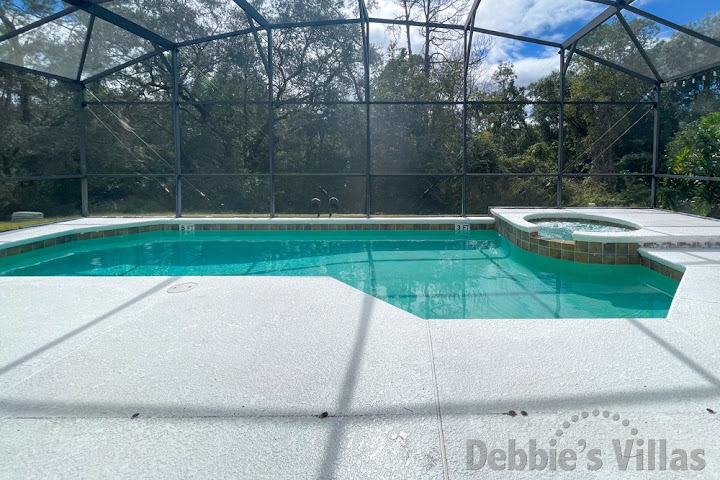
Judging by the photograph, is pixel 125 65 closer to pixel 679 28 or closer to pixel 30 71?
pixel 30 71

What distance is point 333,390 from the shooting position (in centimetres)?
168

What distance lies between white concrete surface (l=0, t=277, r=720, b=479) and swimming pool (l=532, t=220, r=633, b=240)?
13.7 feet

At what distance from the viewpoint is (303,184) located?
34.6ft

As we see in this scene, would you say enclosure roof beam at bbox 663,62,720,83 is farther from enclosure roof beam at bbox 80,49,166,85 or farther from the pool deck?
enclosure roof beam at bbox 80,49,166,85

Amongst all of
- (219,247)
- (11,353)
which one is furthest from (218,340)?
(219,247)

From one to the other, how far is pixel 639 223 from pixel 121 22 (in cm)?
739

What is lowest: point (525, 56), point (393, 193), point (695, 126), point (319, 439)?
point (319, 439)

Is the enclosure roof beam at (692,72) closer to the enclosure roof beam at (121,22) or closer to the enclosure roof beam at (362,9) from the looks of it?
the enclosure roof beam at (362,9)

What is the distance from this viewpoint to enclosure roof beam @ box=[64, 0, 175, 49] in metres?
5.75

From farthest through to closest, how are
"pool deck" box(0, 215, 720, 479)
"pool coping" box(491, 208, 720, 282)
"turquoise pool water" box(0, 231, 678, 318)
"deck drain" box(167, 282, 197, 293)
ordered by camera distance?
"pool coping" box(491, 208, 720, 282) → "turquoise pool water" box(0, 231, 678, 318) → "deck drain" box(167, 282, 197, 293) → "pool deck" box(0, 215, 720, 479)

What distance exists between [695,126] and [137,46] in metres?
9.73

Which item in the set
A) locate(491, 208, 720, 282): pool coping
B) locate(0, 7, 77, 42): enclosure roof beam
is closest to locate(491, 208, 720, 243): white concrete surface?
locate(491, 208, 720, 282): pool coping

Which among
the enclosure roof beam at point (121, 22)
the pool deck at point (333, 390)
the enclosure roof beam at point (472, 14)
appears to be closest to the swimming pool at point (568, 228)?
the enclosure roof beam at point (472, 14)

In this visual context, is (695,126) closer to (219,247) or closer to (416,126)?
(416,126)
